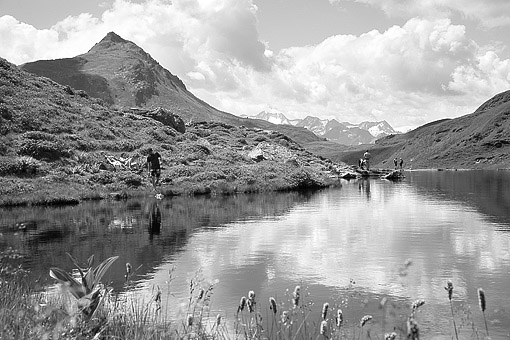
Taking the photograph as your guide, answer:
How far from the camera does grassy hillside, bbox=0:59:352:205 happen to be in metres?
40.5

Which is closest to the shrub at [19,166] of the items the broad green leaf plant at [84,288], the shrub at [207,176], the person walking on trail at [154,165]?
the person walking on trail at [154,165]

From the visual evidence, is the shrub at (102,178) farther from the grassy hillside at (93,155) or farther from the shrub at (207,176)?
the shrub at (207,176)

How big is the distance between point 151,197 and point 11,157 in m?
12.1

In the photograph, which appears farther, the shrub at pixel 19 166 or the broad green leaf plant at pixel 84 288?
the shrub at pixel 19 166

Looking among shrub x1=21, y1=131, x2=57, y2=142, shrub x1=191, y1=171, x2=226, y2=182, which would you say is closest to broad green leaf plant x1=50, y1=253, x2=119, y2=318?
shrub x1=191, y1=171, x2=226, y2=182

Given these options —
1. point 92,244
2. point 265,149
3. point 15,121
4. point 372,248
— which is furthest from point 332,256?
point 265,149

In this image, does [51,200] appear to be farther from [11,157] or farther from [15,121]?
[15,121]

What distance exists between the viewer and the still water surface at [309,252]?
11.2 m

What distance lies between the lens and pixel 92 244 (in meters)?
19.3

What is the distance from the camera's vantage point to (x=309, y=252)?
1731cm

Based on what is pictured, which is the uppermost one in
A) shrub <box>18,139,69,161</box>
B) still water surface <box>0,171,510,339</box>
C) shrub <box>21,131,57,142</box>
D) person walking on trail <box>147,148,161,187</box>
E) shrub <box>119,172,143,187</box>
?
shrub <box>21,131,57,142</box>

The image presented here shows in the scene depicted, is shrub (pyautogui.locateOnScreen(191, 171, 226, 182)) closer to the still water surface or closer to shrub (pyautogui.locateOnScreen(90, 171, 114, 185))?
shrub (pyautogui.locateOnScreen(90, 171, 114, 185))

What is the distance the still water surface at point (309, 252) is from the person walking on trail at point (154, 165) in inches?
408

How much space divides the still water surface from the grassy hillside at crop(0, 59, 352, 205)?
30.3 ft
